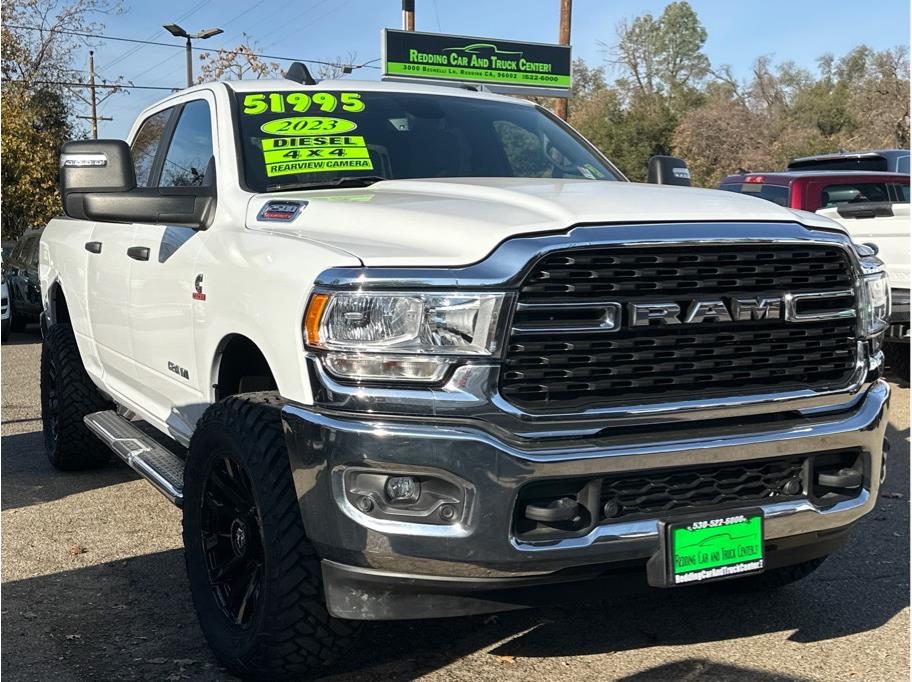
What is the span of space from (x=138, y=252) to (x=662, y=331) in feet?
8.46

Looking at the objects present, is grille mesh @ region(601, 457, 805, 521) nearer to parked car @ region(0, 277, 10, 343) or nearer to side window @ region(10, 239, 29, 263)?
parked car @ region(0, 277, 10, 343)

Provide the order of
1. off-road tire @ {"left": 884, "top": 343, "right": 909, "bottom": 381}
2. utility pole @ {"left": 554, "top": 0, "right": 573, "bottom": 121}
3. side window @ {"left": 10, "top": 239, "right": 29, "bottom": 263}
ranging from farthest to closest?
utility pole @ {"left": 554, "top": 0, "right": 573, "bottom": 121}, side window @ {"left": 10, "top": 239, "right": 29, "bottom": 263}, off-road tire @ {"left": 884, "top": 343, "right": 909, "bottom": 381}

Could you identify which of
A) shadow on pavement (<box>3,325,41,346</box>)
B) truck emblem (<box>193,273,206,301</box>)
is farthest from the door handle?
shadow on pavement (<box>3,325,41,346</box>)

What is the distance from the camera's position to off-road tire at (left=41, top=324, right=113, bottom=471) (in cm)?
593

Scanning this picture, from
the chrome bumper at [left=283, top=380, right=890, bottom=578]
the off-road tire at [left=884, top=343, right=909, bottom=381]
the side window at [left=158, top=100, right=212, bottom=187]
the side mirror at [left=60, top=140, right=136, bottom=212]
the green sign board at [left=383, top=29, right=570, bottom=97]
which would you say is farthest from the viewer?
the green sign board at [left=383, top=29, right=570, bottom=97]

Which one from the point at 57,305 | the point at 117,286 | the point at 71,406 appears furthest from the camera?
the point at 57,305

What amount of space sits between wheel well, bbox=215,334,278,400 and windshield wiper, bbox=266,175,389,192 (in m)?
0.65

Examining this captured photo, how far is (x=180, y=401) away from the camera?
4.27 m

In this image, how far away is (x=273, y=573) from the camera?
2.96m

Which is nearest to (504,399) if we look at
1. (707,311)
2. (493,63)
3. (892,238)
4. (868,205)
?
(707,311)

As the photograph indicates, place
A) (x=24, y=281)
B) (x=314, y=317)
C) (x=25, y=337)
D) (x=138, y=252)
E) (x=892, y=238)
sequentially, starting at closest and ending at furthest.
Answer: (x=314, y=317)
(x=138, y=252)
(x=892, y=238)
(x=24, y=281)
(x=25, y=337)

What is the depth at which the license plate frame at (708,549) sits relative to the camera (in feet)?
9.45

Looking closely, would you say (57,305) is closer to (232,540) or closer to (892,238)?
(232,540)

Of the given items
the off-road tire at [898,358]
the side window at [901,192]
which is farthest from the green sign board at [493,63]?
the off-road tire at [898,358]
